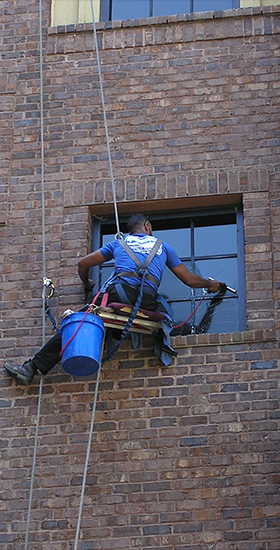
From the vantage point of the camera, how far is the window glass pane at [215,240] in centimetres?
991

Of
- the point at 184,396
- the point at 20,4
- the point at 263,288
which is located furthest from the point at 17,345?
the point at 20,4

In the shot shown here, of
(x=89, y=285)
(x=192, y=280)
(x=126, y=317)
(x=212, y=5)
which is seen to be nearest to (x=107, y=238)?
(x=89, y=285)

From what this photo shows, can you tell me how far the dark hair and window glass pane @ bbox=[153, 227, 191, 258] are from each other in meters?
0.61

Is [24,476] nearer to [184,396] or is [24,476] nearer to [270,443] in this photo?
[184,396]

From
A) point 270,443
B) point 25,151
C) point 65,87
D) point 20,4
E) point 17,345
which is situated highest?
point 20,4

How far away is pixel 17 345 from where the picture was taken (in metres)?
9.38

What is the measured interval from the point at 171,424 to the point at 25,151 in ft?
10.2

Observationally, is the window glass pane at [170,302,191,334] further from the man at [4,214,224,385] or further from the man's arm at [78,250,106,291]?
the man's arm at [78,250,106,291]

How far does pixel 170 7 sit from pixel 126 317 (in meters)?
3.86

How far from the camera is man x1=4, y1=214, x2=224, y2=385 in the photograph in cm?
896

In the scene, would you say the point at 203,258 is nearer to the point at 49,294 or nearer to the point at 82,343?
the point at 49,294

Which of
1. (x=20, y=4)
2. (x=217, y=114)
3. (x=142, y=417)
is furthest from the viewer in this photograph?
(x=20, y=4)

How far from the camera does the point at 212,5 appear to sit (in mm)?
11133

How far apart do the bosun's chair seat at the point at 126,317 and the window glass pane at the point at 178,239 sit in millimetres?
1120
